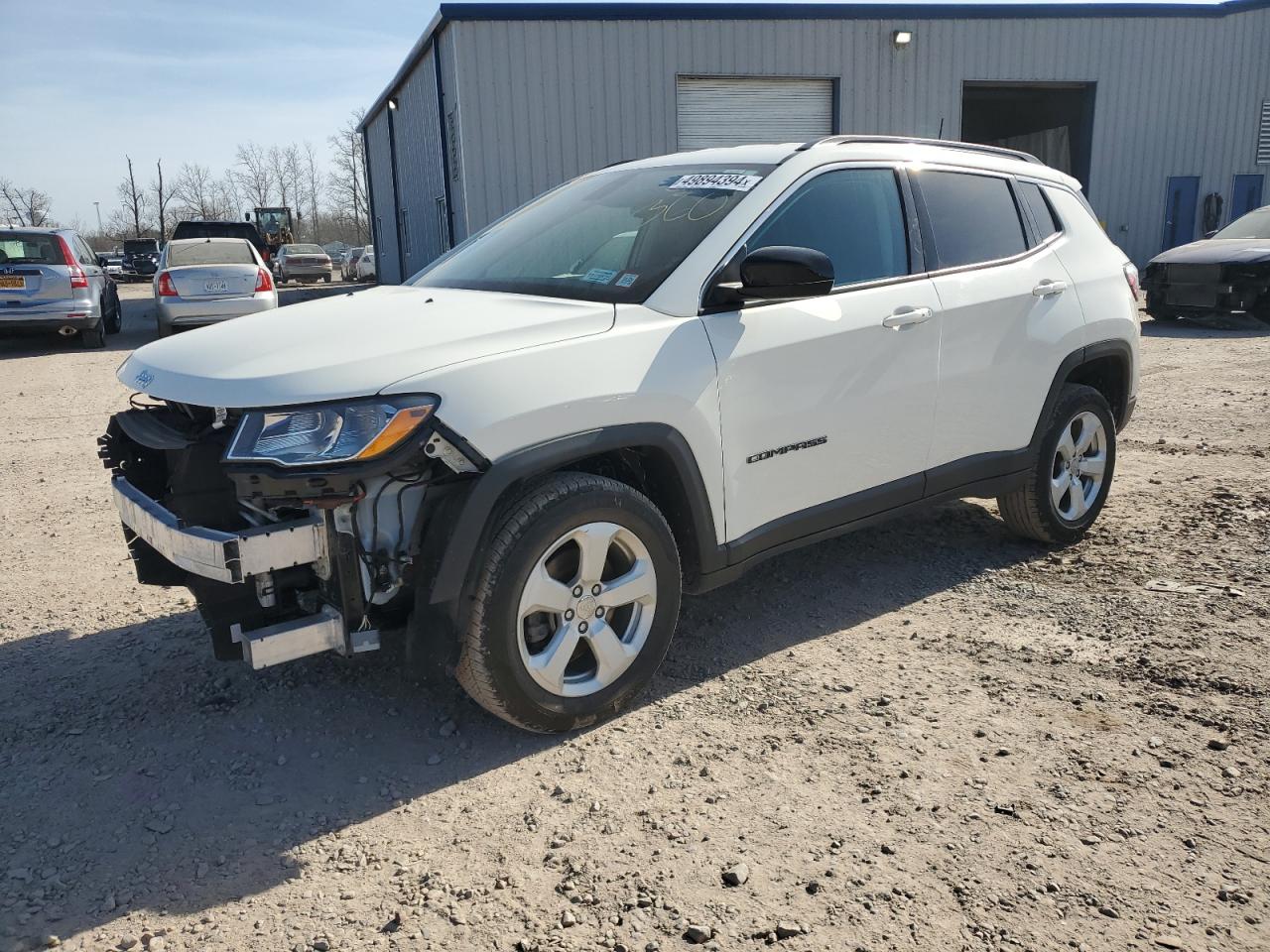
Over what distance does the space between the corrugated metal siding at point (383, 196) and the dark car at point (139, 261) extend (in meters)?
12.1

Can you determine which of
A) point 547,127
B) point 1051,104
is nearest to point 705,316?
point 547,127

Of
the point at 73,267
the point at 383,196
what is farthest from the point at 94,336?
the point at 383,196

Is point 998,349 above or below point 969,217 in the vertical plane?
below

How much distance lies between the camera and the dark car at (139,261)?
42562mm

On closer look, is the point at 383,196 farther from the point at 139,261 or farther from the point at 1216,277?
the point at 1216,277

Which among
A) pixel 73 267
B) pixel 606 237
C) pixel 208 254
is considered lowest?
pixel 606 237

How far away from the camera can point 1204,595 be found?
4215 millimetres

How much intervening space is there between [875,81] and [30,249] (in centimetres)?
1380

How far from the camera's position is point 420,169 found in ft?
71.9

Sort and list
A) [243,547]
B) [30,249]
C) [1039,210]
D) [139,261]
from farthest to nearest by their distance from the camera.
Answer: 1. [139,261]
2. [30,249]
3. [1039,210]
4. [243,547]

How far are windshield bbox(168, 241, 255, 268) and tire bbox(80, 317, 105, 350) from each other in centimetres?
136

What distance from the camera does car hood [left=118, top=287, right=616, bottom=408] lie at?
275cm

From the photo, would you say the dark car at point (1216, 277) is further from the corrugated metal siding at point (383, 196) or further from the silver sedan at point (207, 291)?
the corrugated metal siding at point (383, 196)

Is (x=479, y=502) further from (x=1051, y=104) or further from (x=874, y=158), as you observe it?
(x=1051, y=104)
